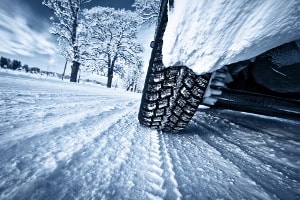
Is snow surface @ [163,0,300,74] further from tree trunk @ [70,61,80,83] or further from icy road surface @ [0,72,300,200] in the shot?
tree trunk @ [70,61,80,83]

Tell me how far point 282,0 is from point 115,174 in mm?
684

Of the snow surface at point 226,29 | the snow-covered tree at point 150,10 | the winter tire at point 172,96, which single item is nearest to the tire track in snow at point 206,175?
the winter tire at point 172,96

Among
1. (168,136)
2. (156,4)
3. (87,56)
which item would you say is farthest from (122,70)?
(168,136)

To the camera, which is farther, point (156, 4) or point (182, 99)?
point (156, 4)

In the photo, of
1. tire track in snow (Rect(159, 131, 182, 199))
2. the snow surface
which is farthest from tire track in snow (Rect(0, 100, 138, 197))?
the snow surface

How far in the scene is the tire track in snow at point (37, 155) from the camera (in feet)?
1.33

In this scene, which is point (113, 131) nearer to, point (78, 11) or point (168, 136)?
point (168, 136)

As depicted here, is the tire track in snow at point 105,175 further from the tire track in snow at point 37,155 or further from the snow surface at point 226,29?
the snow surface at point 226,29

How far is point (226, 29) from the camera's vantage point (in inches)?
22.8

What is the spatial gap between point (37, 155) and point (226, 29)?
29.6 inches

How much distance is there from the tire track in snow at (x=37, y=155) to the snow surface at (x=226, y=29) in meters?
0.57

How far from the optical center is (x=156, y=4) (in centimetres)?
817

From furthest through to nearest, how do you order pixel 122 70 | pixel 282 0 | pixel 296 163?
pixel 122 70 → pixel 296 163 → pixel 282 0

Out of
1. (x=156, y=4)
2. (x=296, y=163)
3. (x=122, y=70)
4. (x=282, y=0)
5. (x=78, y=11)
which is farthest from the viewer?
(x=122, y=70)
